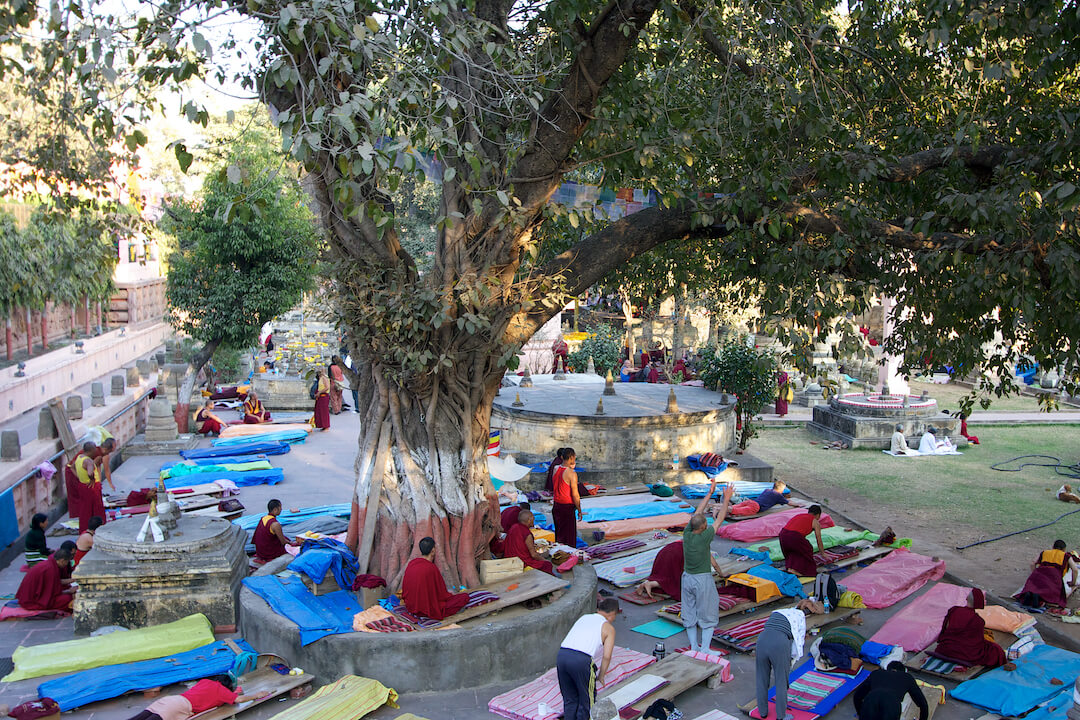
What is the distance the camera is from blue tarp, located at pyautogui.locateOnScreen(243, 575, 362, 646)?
23.6 feet

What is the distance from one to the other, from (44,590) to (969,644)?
27.5 ft

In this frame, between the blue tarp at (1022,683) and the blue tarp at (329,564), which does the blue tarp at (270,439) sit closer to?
the blue tarp at (329,564)

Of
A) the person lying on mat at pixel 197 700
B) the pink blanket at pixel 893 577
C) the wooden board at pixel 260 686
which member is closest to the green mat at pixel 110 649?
the person lying on mat at pixel 197 700

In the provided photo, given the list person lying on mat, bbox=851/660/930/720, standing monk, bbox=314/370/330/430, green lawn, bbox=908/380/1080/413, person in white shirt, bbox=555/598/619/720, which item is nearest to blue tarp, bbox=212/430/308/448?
standing monk, bbox=314/370/330/430

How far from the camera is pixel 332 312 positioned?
25.2ft

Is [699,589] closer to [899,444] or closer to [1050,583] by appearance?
[1050,583]

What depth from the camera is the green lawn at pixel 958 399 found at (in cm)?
2398

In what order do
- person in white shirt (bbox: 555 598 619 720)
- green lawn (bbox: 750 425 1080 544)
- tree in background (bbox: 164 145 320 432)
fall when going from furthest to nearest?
tree in background (bbox: 164 145 320 432)
green lawn (bbox: 750 425 1080 544)
person in white shirt (bbox: 555 598 619 720)

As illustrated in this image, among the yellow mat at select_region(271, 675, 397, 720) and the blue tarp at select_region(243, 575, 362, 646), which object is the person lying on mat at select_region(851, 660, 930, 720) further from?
the blue tarp at select_region(243, 575, 362, 646)

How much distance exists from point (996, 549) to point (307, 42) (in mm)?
10770

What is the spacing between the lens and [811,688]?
23.7 feet

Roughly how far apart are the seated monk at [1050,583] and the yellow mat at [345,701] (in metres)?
6.69

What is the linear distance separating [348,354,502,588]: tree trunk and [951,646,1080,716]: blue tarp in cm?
421

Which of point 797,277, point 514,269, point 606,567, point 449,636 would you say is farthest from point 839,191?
point 449,636
